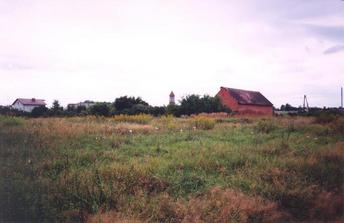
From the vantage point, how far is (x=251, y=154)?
285 inches

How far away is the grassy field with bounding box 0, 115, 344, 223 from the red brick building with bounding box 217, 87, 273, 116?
983 mm

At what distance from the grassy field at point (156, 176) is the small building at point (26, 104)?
216mm

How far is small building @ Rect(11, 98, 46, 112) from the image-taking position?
18.4 ft

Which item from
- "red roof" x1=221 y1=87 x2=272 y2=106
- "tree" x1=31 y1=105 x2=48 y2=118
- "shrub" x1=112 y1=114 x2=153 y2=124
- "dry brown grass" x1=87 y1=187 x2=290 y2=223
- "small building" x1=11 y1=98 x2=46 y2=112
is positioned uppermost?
"red roof" x1=221 y1=87 x2=272 y2=106

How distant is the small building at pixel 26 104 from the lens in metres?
5.62

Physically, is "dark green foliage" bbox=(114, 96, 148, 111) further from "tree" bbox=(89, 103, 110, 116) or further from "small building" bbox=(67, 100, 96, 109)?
"small building" bbox=(67, 100, 96, 109)

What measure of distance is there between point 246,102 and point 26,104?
575cm

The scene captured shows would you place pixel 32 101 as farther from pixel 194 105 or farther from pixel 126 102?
pixel 194 105

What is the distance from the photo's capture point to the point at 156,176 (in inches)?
227

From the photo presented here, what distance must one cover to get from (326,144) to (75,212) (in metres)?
5.48

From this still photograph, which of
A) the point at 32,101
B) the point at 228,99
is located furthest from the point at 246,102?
the point at 32,101

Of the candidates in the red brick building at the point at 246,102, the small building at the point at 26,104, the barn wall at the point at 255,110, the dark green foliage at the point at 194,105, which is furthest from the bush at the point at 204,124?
the small building at the point at 26,104

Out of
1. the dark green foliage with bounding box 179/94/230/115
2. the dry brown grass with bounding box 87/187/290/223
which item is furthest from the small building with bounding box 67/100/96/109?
the dark green foliage with bounding box 179/94/230/115

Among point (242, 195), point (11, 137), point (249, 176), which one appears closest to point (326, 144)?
point (249, 176)
